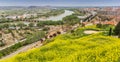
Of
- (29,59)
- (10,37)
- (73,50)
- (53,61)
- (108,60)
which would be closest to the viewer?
(108,60)

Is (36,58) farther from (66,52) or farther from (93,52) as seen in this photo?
(93,52)

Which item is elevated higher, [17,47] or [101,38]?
[101,38]

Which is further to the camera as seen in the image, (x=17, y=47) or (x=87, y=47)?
(x=17, y=47)

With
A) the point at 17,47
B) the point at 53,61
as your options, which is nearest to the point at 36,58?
the point at 53,61

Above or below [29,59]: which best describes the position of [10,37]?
below

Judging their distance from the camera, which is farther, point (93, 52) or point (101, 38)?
point (101, 38)

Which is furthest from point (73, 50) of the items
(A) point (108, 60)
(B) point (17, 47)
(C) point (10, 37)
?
(C) point (10, 37)

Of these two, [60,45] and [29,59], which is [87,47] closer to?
→ [60,45]

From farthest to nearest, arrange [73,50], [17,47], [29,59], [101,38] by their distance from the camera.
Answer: [17,47], [101,38], [73,50], [29,59]

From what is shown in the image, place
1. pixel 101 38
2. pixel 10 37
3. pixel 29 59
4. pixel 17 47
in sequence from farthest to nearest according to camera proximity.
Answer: pixel 10 37
pixel 17 47
pixel 101 38
pixel 29 59
